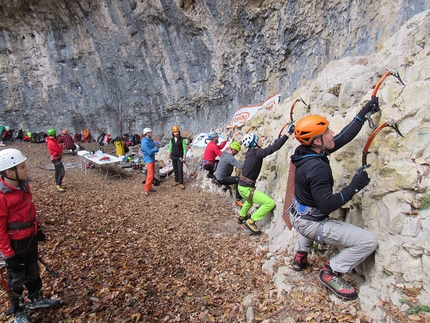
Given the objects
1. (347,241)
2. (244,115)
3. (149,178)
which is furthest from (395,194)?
(244,115)

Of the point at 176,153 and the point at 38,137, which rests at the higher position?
the point at 38,137

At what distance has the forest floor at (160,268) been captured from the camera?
3.70m

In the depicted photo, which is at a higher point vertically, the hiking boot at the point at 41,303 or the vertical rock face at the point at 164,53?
the vertical rock face at the point at 164,53

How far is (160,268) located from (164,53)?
19.4m

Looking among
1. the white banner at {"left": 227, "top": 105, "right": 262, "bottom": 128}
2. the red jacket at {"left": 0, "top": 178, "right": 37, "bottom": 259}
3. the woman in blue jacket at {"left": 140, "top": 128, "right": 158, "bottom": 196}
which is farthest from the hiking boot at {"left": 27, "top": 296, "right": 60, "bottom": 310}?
the white banner at {"left": 227, "top": 105, "right": 262, "bottom": 128}

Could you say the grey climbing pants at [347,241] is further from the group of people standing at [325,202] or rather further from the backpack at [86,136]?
the backpack at [86,136]

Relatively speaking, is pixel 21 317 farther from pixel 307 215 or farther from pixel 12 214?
pixel 307 215

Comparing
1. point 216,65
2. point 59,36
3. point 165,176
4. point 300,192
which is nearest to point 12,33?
point 59,36

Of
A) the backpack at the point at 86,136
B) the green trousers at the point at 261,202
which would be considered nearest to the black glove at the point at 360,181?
the green trousers at the point at 261,202

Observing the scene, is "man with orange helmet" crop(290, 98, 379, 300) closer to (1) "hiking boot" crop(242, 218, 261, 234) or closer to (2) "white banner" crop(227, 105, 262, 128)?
(1) "hiking boot" crop(242, 218, 261, 234)

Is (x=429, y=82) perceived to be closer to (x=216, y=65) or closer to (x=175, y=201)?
(x=175, y=201)

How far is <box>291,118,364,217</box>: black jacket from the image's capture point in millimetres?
3006

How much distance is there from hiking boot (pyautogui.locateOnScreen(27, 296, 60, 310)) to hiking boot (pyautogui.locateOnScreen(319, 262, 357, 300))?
402 centimetres

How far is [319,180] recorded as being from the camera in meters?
3.11
